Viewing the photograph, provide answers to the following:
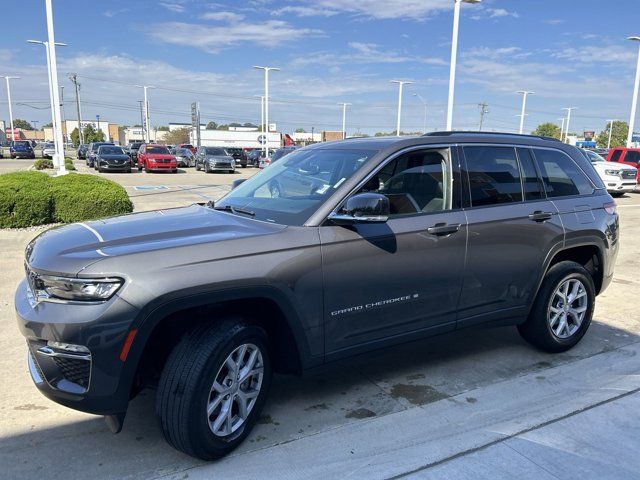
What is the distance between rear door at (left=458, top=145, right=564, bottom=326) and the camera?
154 inches

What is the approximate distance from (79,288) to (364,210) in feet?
5.31

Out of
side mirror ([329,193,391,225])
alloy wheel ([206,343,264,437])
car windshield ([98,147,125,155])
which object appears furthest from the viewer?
car windshield ([98,147,125,155])

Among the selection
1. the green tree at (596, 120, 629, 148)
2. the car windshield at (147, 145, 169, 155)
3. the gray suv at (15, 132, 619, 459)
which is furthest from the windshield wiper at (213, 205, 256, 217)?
the green tree at (596, 120, 629, 148)

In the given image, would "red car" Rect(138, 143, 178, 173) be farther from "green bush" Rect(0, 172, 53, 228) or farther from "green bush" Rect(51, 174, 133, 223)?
"green bush" Rect(0, 172, 53, 228)

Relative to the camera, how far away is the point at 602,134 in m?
128

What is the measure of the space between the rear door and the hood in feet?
5.23

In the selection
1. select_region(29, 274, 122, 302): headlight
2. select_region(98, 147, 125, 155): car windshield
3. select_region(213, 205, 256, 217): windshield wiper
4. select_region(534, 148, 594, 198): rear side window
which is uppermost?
select_region(534, 148, 594, 198): rear side window

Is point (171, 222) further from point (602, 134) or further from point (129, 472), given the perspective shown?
point (602, 134)

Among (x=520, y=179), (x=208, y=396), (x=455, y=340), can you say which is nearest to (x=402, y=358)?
→ (x=455, y=340)

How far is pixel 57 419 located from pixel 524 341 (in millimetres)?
3981

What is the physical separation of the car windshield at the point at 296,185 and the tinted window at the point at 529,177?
4.87 ft

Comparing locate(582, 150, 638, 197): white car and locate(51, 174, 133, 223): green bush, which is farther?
locate(582, 150, 638, 197): white car

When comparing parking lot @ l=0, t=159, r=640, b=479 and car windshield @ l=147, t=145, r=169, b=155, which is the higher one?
car windshield @ l=147, t=145, r=169, b=155

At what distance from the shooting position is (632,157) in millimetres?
22453
